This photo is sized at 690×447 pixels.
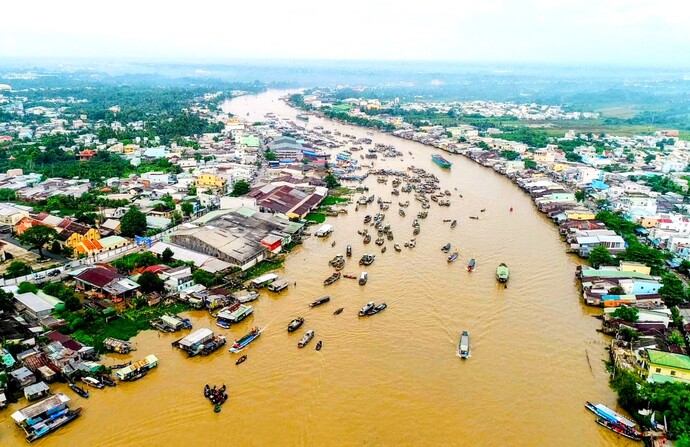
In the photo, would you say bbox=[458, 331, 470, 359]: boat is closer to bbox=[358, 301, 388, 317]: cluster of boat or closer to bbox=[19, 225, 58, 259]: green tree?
bbox=[358, 301, 388, 317]: cluster of boat

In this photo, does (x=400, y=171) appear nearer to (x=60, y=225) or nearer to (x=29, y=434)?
(x=60, y=225)

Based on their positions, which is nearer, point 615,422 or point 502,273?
point 615,422

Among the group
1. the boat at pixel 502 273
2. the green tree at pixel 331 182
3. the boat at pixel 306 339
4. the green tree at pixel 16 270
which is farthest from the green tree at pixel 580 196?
the green tree at pixel 16 270

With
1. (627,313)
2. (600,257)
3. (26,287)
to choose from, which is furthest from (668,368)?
(26,287)

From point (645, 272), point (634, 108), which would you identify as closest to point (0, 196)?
point (645, 272)

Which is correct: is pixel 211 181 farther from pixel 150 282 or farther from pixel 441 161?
pixel 441 161
